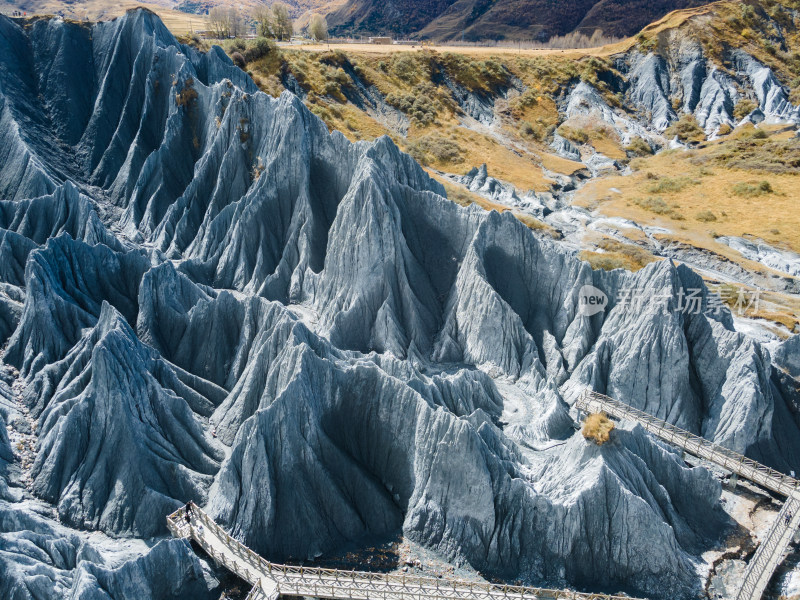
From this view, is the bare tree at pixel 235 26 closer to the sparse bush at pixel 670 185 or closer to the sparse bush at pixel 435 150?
the sparse bush at pixel 435 150

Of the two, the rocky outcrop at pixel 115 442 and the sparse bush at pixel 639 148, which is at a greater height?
the sparse bush at pixel 639 148

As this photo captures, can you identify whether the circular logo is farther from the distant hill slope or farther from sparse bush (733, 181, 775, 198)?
the distant hill slope

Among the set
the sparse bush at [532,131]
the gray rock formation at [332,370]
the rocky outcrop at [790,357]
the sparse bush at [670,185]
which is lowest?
the gray rock formation at [332,370]

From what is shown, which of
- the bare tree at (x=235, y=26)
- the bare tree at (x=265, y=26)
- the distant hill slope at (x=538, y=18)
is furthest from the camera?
the distant hill slope at (x=538, y=18)

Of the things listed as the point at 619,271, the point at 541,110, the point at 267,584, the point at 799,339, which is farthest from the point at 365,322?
the point at 541,110

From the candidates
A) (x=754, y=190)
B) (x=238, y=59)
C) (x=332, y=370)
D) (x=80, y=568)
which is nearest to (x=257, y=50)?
(x=238, y=59)

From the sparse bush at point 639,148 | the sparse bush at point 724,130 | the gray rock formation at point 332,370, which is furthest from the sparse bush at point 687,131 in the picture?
the gray rock formation at point 332,370

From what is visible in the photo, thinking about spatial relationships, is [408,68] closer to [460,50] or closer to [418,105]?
[418,105]
